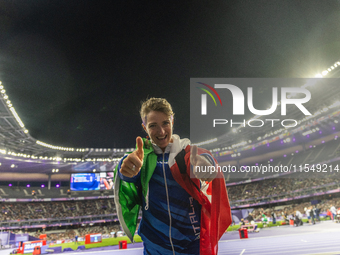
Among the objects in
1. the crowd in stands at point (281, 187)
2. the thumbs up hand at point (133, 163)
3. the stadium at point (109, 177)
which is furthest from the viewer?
the crowd in stands at point (281, 187)

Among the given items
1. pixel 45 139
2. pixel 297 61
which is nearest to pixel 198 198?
pixel 297 61

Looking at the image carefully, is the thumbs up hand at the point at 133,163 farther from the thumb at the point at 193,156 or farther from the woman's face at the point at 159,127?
the thumb at the point at 193,156

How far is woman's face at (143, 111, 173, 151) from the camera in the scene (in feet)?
5.78

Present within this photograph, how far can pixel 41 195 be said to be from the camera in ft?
124

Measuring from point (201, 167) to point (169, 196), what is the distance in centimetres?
37

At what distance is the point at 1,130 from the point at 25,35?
14573 mm

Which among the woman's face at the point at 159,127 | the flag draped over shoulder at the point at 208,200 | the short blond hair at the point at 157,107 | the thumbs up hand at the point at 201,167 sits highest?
the short blond hair at the point at 157,107

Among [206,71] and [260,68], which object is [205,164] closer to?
[206,71]

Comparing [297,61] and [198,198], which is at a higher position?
[297,61]

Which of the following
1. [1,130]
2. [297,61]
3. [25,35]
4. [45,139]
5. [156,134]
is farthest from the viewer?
[45,139]

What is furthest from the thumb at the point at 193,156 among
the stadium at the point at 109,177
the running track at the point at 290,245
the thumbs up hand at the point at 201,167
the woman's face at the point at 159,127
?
the stadium at the point at 109,177

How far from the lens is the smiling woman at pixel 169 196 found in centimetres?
159

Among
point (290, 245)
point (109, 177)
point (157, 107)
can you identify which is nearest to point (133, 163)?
point (157, 107)

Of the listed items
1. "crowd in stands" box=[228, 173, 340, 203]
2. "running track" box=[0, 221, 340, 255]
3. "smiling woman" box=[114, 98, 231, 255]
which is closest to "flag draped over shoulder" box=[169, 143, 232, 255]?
"smiling woman" box=[114, 98, 231, 255]
